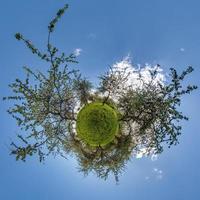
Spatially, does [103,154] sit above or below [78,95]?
below

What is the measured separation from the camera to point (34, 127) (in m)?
9.21

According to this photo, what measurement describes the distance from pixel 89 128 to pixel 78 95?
3.23 ft

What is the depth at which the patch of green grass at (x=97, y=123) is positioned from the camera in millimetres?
8328

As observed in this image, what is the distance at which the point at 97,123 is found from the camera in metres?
8.27

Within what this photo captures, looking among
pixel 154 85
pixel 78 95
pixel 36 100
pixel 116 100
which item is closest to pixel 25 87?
pixel 36 100

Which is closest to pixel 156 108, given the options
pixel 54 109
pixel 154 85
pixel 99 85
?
pixel 154 85

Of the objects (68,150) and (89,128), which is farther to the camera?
(68,150)

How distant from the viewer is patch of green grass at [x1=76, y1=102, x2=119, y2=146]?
8328mm

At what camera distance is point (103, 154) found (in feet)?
30.9

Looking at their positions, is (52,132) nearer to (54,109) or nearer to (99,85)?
(54,109)

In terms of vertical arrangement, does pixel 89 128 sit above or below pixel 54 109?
below

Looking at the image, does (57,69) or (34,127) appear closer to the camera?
(57,69)

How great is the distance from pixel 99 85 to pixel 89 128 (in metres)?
1.10

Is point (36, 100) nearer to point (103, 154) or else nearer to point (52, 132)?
point (52, 132)
